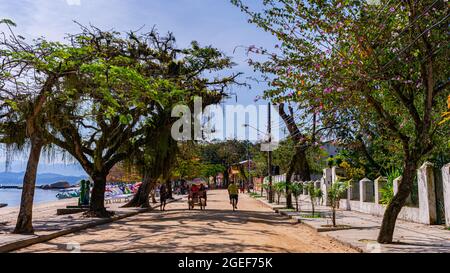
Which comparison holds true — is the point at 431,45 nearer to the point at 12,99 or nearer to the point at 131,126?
the point at 12,99

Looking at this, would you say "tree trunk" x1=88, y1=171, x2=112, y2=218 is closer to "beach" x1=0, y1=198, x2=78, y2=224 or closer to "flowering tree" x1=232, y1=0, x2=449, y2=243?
"beach" x1=0, y1=198, x2=78, y2=224

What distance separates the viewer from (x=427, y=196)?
55.7ft

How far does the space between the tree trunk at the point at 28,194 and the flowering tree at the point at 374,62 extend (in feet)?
26.1

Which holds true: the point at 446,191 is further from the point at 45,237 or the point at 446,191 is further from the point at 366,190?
the point at 45,237

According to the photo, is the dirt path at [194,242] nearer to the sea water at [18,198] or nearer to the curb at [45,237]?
the curb at [45,237]

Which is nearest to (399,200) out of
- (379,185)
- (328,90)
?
(328,90)

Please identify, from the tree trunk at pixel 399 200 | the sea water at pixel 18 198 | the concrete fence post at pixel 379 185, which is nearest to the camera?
the tree trunk at pixel 399 200

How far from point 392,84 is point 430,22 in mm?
1725

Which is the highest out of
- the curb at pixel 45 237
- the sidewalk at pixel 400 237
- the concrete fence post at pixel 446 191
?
the concrete fence post at pixel 446 191

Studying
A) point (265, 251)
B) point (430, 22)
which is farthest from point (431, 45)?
point (265, 251)

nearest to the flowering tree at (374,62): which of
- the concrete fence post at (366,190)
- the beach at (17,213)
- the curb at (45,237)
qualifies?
the curb at (45,237)

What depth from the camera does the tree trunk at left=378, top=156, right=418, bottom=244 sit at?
11.5 metres

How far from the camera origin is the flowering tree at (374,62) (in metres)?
11.4

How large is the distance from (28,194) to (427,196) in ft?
43.7
